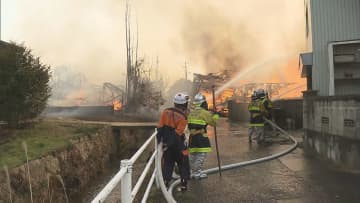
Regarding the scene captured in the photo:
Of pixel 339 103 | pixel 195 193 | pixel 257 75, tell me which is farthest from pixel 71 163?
pixel 257 75

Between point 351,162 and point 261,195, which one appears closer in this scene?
point 261,195

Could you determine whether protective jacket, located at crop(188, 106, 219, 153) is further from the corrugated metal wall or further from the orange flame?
the orange flame

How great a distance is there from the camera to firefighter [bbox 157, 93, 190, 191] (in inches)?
236

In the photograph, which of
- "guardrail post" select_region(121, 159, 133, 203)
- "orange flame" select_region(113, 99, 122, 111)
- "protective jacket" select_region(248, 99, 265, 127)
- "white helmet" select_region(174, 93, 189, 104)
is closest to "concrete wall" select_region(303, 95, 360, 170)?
"protective jacket" select_region(248, 99, 265, 127)

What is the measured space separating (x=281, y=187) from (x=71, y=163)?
552 centimetres

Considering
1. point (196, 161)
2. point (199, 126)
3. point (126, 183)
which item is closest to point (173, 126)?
point (199, 126)

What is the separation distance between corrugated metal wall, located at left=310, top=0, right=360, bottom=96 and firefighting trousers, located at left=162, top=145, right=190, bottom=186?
7.28 metres

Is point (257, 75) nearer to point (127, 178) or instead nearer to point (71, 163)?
point (71, 163)

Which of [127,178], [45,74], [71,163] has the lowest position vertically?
[71,163]

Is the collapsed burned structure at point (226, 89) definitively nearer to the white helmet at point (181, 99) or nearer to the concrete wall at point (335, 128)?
the concrete wall at point (335, 128)

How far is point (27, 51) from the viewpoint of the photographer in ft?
40.3

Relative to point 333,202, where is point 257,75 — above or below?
above

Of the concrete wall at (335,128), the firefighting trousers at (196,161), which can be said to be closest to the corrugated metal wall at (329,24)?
the concrete wall at (335,128)

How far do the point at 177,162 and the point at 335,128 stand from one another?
3733 millimetres
